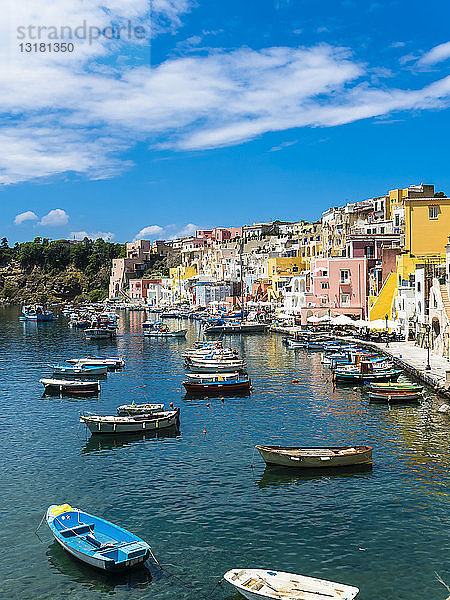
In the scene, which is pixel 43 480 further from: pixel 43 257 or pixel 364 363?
pixel 43 257

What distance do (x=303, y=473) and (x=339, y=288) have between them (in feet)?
161

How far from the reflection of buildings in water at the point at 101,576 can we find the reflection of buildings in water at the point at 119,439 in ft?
32.2

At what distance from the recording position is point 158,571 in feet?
50.6

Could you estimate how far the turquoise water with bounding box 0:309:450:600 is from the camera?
15242 millimetres

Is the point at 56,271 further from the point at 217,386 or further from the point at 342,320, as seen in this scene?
the point at 217,386

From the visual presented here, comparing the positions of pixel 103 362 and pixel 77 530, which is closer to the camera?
pixel 77 530

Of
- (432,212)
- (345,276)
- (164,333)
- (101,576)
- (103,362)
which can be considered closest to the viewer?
(101,576)

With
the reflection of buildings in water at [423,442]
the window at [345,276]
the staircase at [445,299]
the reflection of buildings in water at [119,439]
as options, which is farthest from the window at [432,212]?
the reflection of buildings in water at [119,439]

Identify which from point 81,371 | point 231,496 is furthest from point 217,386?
point 231,496

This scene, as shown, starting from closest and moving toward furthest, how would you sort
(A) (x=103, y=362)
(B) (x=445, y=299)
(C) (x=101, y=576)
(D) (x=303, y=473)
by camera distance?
(C) (x=101, y=576)
(D) (x=303, y=473)
(B) (x=445, y=299)
(A) (x=103, y=362)

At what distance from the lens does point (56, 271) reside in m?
177

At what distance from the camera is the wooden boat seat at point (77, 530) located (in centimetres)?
1639

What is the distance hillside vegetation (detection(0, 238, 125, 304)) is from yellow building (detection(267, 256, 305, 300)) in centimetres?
7845

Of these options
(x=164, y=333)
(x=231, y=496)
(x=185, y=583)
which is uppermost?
(x=164, y=333)
